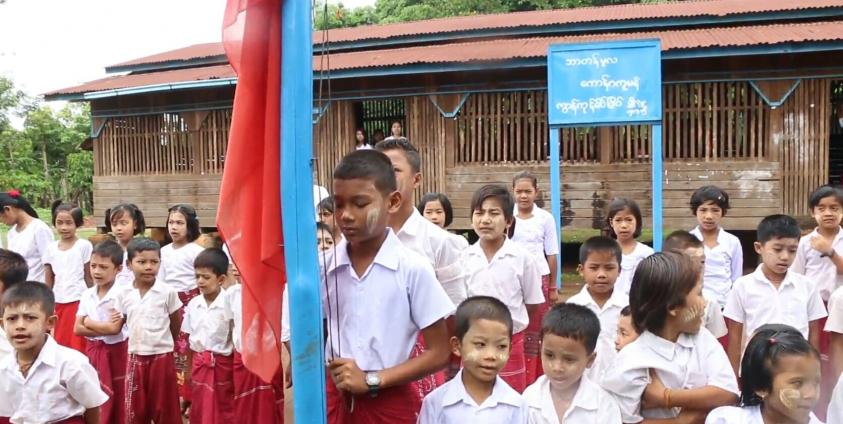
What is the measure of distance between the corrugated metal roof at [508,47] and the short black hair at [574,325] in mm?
5728

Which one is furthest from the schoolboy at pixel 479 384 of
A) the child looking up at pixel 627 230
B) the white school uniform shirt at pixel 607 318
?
the child looking up at pixel 627 230

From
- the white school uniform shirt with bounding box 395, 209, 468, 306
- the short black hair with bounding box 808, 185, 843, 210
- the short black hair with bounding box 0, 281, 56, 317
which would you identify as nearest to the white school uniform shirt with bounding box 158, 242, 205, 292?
the short black hair with bounding box 0, 281, 56, 317

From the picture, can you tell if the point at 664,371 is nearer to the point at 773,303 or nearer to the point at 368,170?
the point at 368,170

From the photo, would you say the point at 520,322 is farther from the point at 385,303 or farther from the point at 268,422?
the point at 385,303

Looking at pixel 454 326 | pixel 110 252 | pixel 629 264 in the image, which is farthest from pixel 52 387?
pixel 629 264

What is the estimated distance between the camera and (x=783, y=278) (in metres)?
3.93

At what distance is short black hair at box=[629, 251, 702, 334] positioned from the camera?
8.05 feet

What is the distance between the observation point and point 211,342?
4.34m

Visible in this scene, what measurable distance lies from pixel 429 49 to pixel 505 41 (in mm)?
1166

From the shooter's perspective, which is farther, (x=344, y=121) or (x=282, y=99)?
(x=344, y=121)

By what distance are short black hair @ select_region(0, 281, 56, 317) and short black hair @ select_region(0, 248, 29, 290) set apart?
1076 mm

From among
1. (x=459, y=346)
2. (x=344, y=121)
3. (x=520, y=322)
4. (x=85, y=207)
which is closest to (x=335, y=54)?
(x=344, y=121)

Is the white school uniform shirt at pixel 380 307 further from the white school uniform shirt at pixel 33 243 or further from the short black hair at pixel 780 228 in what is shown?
the white school uniform shirt at pixel 33 243

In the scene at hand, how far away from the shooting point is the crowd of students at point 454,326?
217 centimetres
